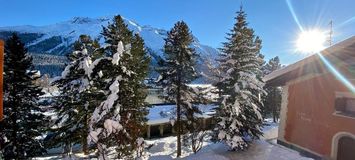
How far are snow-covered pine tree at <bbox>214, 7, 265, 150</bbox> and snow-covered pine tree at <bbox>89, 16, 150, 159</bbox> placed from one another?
19.0 ft

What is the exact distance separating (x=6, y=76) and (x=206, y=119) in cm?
2727

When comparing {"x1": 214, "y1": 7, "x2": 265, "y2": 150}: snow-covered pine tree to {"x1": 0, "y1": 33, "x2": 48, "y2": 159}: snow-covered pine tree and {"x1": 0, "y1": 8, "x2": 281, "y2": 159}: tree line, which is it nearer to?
{"x1": 0, "y1": 8, "x2": 281, "y2": 159}: tree line

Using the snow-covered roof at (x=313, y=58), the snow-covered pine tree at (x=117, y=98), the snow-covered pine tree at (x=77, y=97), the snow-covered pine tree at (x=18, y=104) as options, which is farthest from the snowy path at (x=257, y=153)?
the snow-covered pine tree at (x=18, y=104)

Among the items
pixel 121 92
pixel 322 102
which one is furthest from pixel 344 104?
pixel 121 92

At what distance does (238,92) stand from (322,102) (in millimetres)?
6874

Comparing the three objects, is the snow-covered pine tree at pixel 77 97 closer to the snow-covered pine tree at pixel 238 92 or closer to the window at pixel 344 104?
the snow-covered pine tree at pixel 238 92

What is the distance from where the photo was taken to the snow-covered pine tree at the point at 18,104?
2016 centimetres

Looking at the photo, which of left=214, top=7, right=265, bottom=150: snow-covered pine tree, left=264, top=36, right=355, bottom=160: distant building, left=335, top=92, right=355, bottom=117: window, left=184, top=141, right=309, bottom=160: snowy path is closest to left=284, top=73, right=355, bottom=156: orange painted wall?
left=264, top=36, right=355, bottom=160: distant building

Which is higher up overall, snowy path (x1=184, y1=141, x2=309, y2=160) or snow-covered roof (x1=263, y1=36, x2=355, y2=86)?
snow-covered roof (x1=263, y1=36, x2=355, y2=86)

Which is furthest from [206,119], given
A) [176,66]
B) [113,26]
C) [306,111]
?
[306,111]

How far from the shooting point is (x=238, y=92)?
1920 cm

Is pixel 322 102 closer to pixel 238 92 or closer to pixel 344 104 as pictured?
pixel 344 104

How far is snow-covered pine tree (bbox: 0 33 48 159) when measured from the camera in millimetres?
20156

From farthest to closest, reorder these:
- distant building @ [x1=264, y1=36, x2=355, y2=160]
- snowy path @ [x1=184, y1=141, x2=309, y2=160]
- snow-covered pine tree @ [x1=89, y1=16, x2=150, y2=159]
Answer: snow-covered pine tree @ [x1=89, y1=16, x2=150, y2=159], snowy path @ [x1=184, y1=141, x2=309, y2=160], distant building @ [x1=264, y1=36, x2=355, y2=160]
